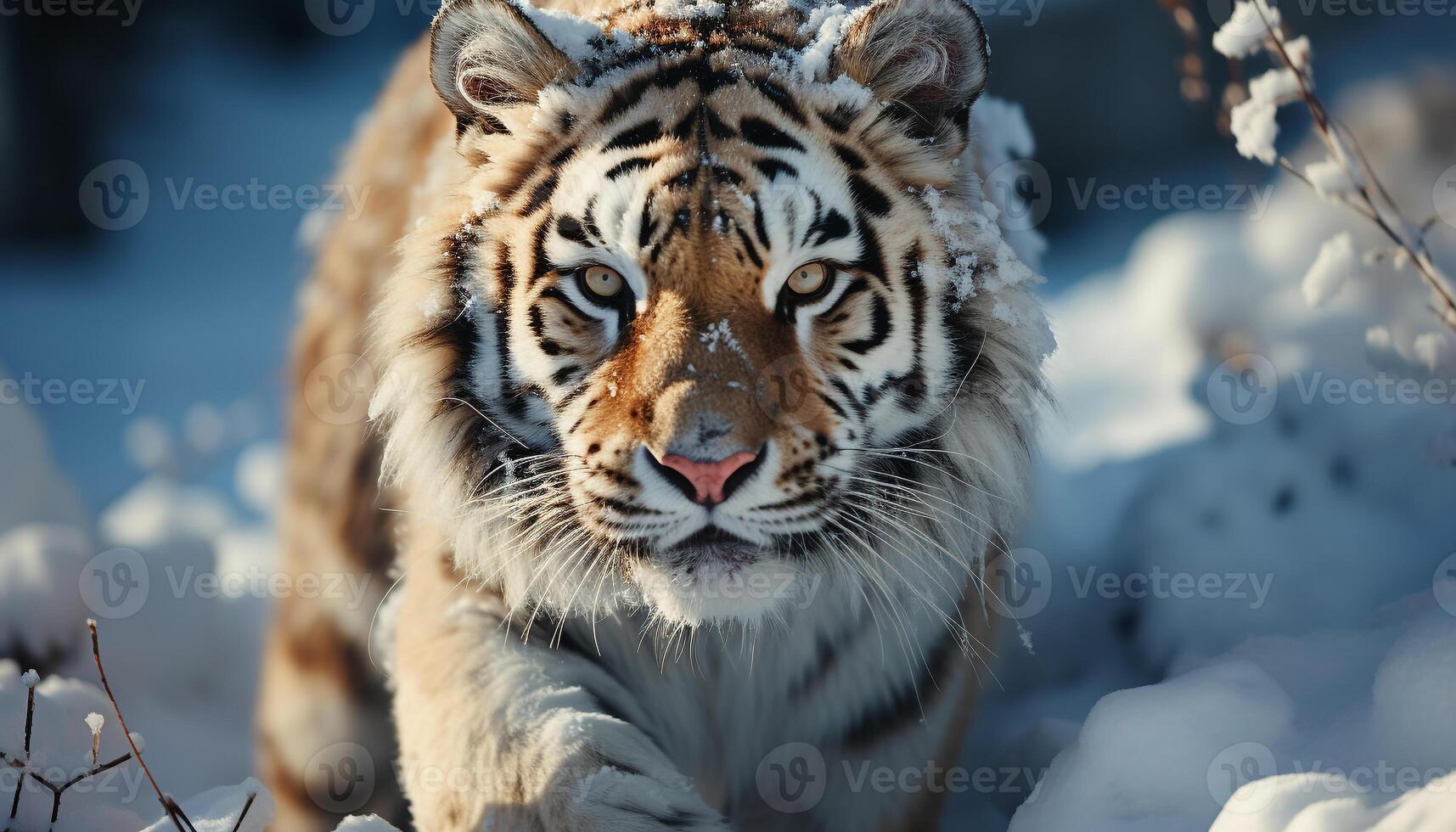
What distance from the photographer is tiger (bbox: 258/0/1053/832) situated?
1.19 meters

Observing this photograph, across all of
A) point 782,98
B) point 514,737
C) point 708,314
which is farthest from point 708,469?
point 782,98

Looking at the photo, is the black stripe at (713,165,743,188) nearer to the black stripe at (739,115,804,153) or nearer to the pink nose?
the black stripe at (739,115,804,153)

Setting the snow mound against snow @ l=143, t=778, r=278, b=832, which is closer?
the snow mound

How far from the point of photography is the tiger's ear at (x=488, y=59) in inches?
51.0

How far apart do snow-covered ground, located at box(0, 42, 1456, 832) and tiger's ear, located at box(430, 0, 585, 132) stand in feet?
2.53

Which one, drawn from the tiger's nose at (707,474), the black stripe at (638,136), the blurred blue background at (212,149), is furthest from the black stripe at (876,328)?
the blurred blue background at (212,149)

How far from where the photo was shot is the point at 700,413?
3.65 feet

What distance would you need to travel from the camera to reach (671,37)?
141 centimetres

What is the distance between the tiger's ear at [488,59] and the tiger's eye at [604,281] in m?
0.28

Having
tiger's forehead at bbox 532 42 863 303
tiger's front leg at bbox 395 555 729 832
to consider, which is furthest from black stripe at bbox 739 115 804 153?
tiger's front leg at bbox 395 555 729 832

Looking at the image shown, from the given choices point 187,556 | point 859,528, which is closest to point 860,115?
point 859,528

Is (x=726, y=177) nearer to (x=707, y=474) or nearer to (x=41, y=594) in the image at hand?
(x=707, y=474)

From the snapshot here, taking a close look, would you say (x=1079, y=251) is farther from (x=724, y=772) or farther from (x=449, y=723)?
(x=449, y=723)

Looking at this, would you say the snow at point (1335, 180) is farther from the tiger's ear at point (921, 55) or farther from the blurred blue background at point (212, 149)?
the blurred blue background at point (212, 149)
